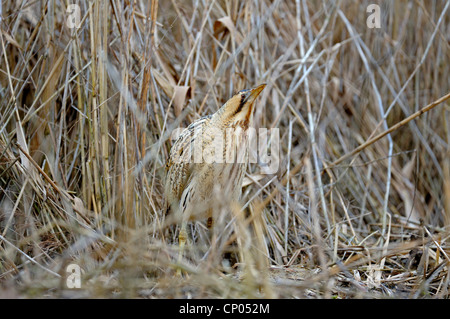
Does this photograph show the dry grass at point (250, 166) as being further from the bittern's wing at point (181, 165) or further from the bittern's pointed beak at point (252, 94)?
the bittern's pointed beak at point (252, 94)

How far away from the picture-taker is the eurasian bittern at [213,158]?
60.2 inches

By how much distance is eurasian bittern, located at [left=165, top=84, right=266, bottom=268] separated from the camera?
1.53m

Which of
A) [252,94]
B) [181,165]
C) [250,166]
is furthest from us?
[250,166]

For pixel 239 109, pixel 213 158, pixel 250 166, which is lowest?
pixel 250 166

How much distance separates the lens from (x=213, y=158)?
1.56m

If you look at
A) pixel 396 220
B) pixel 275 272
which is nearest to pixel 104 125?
pixel 275 272

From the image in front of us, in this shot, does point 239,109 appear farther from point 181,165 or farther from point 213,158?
point 181,165

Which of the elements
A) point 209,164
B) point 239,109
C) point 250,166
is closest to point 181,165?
point 209,164

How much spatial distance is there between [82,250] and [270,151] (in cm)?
87

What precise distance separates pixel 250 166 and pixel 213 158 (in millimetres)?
476

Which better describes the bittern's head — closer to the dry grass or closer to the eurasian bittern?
the eurasian bittern

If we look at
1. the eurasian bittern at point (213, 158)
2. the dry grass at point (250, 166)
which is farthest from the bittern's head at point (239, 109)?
the dry grass at point (250, 166)

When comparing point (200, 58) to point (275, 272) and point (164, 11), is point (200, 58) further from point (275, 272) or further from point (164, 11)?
point (275, 272)

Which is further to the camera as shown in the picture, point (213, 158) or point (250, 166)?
point (250, 166)
